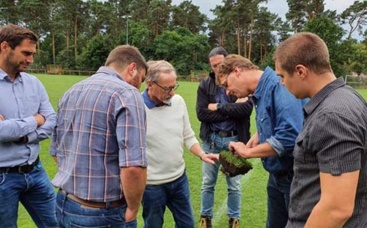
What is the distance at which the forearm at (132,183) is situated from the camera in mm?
2459

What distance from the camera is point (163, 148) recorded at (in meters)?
3.61

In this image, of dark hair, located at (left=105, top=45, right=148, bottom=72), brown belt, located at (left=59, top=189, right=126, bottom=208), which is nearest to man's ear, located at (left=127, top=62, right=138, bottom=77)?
dark hair, located at (left=105, top=45, right=148, bottom=72)

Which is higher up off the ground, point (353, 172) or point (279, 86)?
point (279, 86)

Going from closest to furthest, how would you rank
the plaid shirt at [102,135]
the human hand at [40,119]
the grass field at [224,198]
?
the plaid shirt at [102,135] → the human hand at [40,119] → the grass field at [224,198]

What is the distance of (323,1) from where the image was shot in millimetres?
56062

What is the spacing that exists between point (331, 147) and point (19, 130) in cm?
252

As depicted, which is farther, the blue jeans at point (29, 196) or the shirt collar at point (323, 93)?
the blue jeans at point (29, 196)

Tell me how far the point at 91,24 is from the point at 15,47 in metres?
74.9

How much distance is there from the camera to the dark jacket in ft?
15.3

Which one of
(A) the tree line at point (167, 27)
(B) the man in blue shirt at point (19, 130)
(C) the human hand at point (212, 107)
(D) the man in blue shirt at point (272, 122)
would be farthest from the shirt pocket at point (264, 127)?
(A) the tree line at point (167, 27)

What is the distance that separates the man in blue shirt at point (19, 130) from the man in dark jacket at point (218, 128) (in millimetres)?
1991

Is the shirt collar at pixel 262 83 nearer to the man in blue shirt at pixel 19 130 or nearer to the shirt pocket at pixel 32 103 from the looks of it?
the man in blue shirt at pixel 19 130

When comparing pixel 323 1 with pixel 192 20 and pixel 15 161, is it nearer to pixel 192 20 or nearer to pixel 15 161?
pixel 192 20

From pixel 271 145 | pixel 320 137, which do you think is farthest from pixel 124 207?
pixel 320 137
